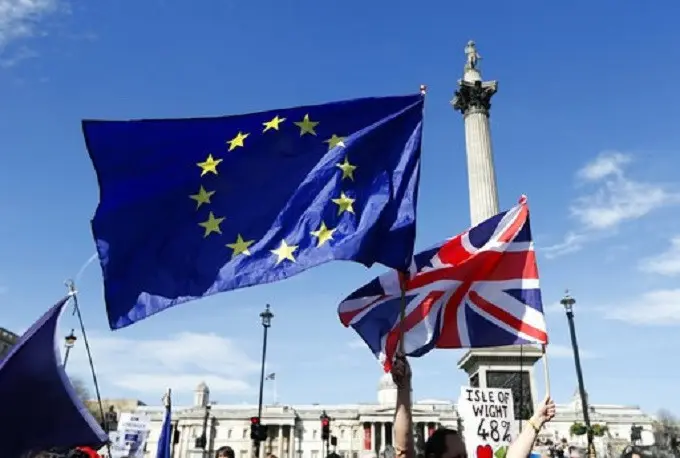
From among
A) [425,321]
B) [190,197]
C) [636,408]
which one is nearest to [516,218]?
[425,321]

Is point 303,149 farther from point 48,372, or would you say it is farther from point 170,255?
point 48,372

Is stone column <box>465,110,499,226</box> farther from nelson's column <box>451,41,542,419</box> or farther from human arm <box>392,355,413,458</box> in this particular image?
human arm <box>392,355,413,458</box>

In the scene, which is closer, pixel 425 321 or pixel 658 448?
pixel 658 448

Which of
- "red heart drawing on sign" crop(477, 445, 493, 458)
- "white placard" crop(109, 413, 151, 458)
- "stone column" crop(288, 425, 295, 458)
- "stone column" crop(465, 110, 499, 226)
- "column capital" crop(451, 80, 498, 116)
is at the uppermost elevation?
"column capital" crop(451, 80, 498, 116)

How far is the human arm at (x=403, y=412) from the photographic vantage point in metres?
4.48

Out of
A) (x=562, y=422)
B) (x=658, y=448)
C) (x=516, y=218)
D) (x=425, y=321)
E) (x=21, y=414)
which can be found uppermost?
(x=562, y=422)

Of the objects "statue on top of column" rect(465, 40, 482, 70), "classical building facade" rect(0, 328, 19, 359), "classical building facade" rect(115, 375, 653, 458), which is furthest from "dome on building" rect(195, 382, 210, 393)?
"statue on top of column" rect(465, 40, 482, 70)

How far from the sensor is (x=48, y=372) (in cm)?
812

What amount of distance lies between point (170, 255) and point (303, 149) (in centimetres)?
204

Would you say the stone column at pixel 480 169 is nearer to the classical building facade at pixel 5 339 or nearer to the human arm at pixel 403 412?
the human arm at pixel 403 412

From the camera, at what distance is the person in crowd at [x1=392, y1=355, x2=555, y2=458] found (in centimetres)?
427

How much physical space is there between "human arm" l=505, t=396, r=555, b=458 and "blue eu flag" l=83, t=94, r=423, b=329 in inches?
99.9

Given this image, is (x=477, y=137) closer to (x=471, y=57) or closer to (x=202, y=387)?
(x=471, y=57)

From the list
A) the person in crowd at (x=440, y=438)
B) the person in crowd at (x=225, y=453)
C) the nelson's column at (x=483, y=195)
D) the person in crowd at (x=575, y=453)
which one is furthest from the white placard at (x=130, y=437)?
the nelson's column at (x=483, y=195)
